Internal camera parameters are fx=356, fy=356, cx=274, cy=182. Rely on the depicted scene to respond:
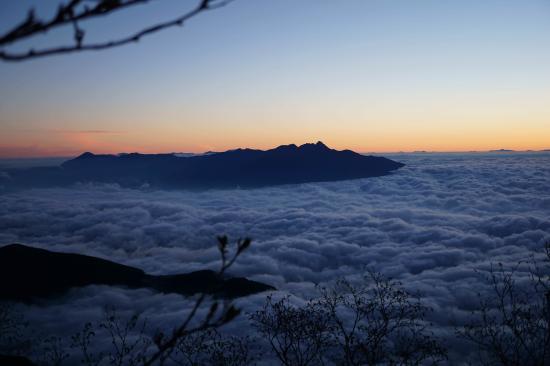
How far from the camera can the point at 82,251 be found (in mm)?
138875

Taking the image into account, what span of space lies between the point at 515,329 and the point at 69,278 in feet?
328

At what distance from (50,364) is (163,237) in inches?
4134

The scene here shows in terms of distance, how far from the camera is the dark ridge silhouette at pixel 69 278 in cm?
8338

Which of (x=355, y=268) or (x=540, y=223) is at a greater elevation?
(x=540, y=223)

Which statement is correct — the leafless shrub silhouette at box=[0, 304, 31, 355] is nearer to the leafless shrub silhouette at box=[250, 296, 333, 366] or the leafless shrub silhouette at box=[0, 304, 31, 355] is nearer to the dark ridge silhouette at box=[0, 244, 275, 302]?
the dark ridge silhouette at box=[0, 244, 275, 302]

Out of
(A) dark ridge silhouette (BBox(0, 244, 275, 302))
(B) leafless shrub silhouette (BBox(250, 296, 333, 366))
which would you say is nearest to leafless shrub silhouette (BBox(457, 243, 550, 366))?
(B) leafless shrub silhouette (BBox(250, 296, 333, 366))

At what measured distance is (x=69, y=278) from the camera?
91875 millimetres

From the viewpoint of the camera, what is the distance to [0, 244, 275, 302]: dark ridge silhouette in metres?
83.4

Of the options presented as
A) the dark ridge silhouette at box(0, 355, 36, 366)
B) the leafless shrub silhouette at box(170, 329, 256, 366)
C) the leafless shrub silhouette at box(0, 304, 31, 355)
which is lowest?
the leafless shrub silhouette at box(0, 304, 31, 355)

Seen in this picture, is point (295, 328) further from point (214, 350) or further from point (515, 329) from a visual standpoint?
point (515, 329)

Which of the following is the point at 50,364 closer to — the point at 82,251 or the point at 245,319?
the point at 245,319

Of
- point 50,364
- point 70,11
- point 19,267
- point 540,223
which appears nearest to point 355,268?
point 540,223

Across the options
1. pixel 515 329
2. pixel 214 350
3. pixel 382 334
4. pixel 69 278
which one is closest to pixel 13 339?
pixel 69 278

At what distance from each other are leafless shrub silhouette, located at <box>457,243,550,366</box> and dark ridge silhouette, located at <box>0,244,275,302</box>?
Result: 47090 millimetres
